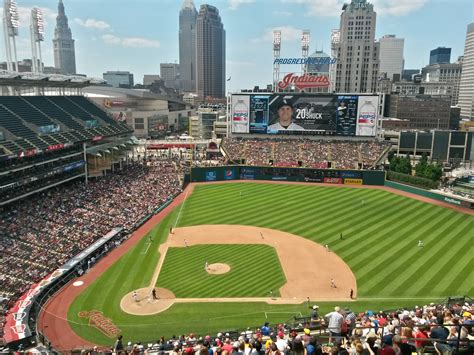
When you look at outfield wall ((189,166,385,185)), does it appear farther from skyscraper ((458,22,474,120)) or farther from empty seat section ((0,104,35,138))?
skyscraper ((458,22,474,120))

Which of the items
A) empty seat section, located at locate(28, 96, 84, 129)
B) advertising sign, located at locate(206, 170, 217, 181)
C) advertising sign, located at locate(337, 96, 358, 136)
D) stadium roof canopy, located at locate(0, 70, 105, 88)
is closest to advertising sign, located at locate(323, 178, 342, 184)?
advertising sign, located at locate(337, 96, 358, 136)

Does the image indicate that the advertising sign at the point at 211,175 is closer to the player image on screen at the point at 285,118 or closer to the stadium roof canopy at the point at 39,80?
the player image on screen at the point at 285,118

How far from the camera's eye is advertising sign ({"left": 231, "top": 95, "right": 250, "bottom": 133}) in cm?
7244

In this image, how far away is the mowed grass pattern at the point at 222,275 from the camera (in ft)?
93.0

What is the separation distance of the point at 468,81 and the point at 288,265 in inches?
7352

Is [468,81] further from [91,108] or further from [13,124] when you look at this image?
[13,124]

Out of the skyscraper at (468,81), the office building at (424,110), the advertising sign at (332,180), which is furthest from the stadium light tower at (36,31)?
the skyscraper at (468,81)

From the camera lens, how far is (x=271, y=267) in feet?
106

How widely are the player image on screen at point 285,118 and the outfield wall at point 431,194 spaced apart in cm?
2025

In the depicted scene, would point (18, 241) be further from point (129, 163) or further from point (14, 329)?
point (129, 163)

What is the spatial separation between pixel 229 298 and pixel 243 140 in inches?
1990

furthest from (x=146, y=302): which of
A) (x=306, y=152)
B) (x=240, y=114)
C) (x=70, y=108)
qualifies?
(x=240, y=114)

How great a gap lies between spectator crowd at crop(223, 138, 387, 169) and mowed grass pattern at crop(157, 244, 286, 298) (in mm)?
33729

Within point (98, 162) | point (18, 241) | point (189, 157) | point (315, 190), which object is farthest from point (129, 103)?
point (18, 241)
